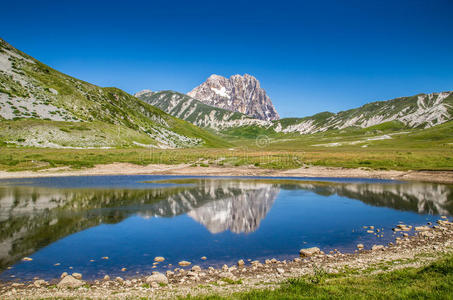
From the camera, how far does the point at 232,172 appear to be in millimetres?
84750

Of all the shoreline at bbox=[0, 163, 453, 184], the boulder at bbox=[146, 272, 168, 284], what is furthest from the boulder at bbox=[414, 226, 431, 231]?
the shoreline at bbox=[0, 163, 453, 184]

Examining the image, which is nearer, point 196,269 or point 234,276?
point 234,276

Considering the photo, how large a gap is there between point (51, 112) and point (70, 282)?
138133 millimetres

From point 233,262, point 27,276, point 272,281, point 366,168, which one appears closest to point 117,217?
point 27,276

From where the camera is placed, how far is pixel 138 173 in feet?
268

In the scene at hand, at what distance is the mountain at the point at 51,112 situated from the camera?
107000 mm

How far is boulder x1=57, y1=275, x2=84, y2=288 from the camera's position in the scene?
15.1 metres

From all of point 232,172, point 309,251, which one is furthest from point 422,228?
point 232,172

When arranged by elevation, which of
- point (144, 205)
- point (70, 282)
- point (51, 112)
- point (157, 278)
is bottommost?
point (144, 205)

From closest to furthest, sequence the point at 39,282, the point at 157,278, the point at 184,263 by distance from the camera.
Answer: the point at 39,282
the point at 157,278
the point at 184,263

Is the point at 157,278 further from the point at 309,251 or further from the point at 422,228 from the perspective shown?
the point at 422,228

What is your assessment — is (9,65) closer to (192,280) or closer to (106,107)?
(106,107)

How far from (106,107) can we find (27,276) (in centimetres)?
17705

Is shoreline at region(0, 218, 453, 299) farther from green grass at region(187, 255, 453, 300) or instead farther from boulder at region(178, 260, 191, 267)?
green grass at region(187, 255, 453, 300)
